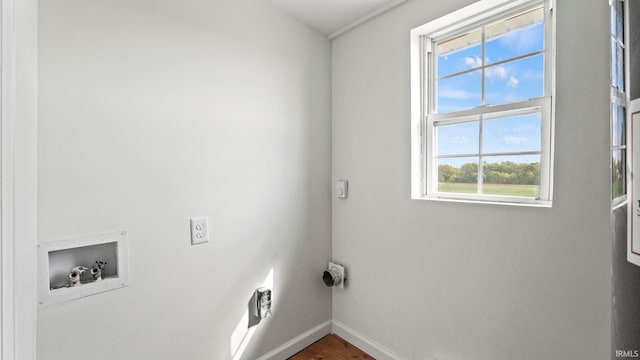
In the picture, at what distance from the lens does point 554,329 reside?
111 cm

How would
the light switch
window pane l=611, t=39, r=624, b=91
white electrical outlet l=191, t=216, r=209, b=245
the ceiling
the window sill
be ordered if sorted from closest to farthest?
1. window pane l=611, t=39, r=624, b=91
2. the window sill
3. white electrical outlet l=191, t=216, r=209, b=245
4. the ceiling
5. the light switch

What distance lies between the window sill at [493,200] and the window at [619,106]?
2.96ft

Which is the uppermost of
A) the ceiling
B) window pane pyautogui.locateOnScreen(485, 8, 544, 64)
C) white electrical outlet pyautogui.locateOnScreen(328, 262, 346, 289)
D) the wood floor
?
the ceiling

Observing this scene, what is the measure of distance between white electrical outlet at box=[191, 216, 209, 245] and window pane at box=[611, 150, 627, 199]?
1.43 metres

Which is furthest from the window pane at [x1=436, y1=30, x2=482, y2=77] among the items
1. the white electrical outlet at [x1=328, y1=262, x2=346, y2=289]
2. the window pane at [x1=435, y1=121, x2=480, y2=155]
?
the white electrical outlet at [x1=328, y1=262, x2=346, y2=289]

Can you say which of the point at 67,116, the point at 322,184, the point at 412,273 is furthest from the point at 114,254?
the point at 412,273

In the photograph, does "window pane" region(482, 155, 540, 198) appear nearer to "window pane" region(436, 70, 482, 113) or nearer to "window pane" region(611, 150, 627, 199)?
"window pane" region(436, 70, 482, 113)

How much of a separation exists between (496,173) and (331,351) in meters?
1.50

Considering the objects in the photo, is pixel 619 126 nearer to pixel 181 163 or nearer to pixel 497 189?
pixel 497 189

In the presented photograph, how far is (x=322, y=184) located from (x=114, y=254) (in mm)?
1247

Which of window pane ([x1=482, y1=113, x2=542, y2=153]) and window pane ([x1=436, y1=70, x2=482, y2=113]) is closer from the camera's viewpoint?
window pane ([x1=482, y1=113, x2=542, y2=153])

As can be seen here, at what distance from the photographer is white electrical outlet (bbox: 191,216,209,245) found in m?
1.34

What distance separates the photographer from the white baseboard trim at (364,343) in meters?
1.69

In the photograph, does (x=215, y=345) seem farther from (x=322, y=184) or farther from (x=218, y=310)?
(x=322, y=184)
